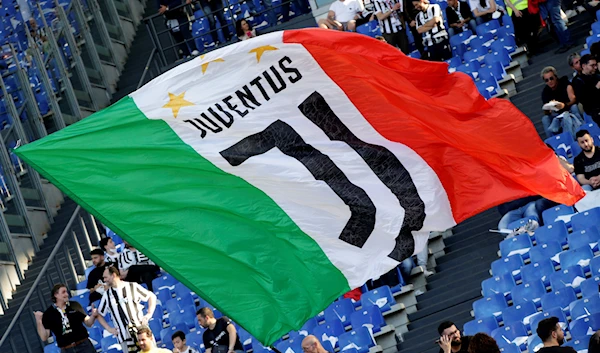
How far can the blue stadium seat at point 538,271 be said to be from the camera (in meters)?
15.5

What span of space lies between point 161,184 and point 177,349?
675 centimetres

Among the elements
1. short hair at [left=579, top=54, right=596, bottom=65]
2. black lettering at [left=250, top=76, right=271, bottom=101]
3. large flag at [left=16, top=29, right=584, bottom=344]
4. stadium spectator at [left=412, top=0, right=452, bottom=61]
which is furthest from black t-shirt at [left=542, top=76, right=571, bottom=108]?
black lettering at [left=250, top=76, right=271, bottom=101]

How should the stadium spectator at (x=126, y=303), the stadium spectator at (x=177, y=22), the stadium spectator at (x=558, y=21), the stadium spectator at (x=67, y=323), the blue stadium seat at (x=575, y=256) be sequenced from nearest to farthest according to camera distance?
the blue stadium seat at (x=575, y=256) → the stadium spectator at (x=126, y=303) → the stadium spectator at (x=67, y=323) → the stadium spectator at (x=558, y=21) → the stadium spectator at (x=177, y=22)

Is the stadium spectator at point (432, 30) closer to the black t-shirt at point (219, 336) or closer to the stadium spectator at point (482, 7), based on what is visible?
the stadium spectator at point (482, 7)

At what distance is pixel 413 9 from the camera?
72.7 ft

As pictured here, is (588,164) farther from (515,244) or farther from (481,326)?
(481,326)

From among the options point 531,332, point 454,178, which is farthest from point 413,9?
point 454,178

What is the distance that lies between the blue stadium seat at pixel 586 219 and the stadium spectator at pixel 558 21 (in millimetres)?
5543

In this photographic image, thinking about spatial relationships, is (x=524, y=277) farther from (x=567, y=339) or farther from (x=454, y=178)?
(x=454, y=178)

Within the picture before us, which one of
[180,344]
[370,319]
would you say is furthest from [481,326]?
[180,344]

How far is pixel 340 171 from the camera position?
10711 millimetres

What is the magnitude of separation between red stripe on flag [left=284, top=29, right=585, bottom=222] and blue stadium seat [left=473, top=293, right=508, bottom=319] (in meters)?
4.83

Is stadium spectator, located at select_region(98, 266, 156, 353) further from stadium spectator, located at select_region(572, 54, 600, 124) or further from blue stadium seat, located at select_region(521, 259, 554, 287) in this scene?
stadium spectator, located at select_region(572, 54, 600, 124)

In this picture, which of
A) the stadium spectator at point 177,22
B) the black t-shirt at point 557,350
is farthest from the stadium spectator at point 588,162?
the stadium spectator at point 177,22
